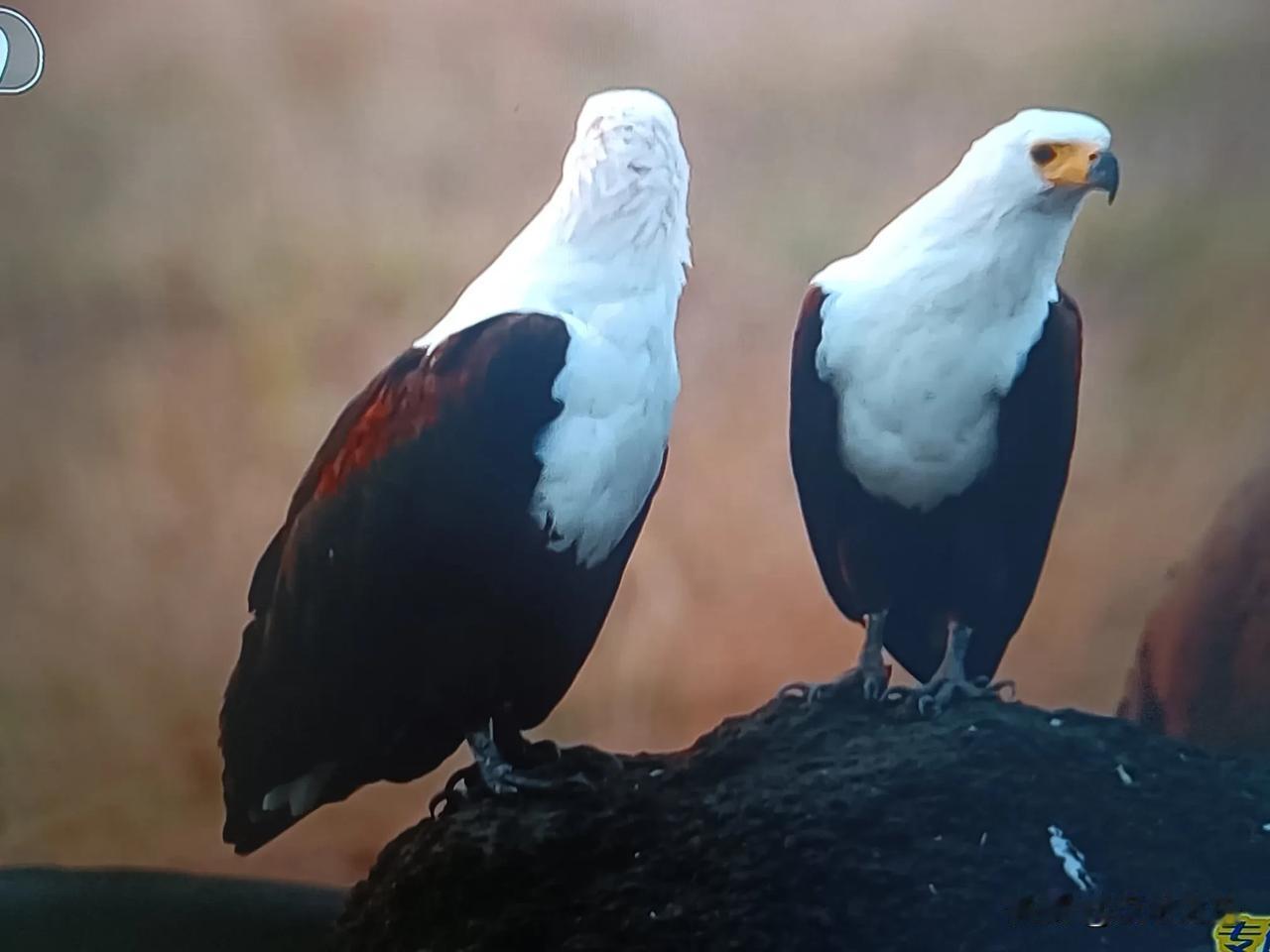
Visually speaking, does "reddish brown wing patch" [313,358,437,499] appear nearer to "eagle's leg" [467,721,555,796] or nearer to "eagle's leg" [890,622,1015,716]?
"eagle's leg" [467,721,555,796]

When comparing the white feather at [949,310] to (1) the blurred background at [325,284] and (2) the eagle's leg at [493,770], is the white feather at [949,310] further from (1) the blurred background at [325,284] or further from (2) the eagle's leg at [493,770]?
(2) the eagle's leg at [493,770]

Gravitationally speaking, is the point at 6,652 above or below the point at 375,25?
below

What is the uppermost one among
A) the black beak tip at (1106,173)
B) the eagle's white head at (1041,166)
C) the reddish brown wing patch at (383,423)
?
the eagle's white head at (1041,166)


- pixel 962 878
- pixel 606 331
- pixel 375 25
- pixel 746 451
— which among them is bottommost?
pixel 962 878

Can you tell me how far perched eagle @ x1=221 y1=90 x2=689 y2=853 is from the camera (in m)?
1.24

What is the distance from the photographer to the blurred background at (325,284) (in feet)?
4.27

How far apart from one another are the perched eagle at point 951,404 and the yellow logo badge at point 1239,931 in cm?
42

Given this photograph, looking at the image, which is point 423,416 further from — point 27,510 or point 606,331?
point 27,510

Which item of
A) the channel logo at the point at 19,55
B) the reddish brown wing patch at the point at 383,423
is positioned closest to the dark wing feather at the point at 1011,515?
the reddish brown wing patch at the point at 383,423

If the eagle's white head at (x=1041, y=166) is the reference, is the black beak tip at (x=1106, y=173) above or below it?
below

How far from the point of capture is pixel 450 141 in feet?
4.27

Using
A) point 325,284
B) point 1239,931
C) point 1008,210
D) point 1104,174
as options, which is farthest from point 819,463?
point 1239,931

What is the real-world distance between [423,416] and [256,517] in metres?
0.25

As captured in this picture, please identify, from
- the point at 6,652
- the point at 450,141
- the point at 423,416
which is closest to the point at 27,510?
the point at 6,652
